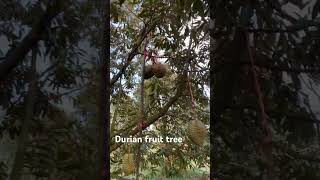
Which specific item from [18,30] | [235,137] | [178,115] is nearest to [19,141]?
[18,30]

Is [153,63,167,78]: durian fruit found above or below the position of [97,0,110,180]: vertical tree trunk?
above

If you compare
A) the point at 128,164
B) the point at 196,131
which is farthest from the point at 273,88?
the point at 128,164

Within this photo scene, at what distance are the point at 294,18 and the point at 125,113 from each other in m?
1.19

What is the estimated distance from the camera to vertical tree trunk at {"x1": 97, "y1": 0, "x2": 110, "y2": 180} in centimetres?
45

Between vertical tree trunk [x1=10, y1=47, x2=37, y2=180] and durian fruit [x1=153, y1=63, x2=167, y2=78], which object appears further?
durian fruit [x1=153, y1=63, x2=167, y2=78]

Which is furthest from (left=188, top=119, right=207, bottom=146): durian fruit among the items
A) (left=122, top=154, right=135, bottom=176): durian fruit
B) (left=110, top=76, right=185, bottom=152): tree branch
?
(left=110, top=76, right=185, bottom=152): tree branch

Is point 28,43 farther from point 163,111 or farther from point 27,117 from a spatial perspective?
point 163,111

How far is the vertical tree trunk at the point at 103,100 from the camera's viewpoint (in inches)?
17.6

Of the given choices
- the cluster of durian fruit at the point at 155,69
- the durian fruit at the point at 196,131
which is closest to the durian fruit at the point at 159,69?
the cluster of durian fruit at the point at 155,69

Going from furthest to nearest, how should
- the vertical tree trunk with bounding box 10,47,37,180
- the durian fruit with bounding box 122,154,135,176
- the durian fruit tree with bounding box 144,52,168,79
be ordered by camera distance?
the durian fruit tree with bounding box 144,52,168,79 → the durian fruit with bounding box 122,154,135,176 → the vertical tree trunk with bounding box 10,47,37,180

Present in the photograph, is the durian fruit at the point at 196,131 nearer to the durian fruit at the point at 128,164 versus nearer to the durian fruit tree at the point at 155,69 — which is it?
the durian fruit at the point at 128,164

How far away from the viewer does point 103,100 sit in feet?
1.47

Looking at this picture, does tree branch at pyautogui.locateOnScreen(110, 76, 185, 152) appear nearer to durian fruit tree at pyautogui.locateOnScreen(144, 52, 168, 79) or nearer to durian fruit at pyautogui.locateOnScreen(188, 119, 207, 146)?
durian fruit tree at pyautogui.locateOnScreen(144, 52, 168, 79)

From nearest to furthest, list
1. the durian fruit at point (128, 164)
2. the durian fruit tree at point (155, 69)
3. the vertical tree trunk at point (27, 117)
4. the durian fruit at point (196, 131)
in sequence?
the vertical tree trunk at point (27, 117) → the durian fruit at point (196, 131) → the durian fruit at point (128, 164) → the durian fruit tree at point (155, 69)
